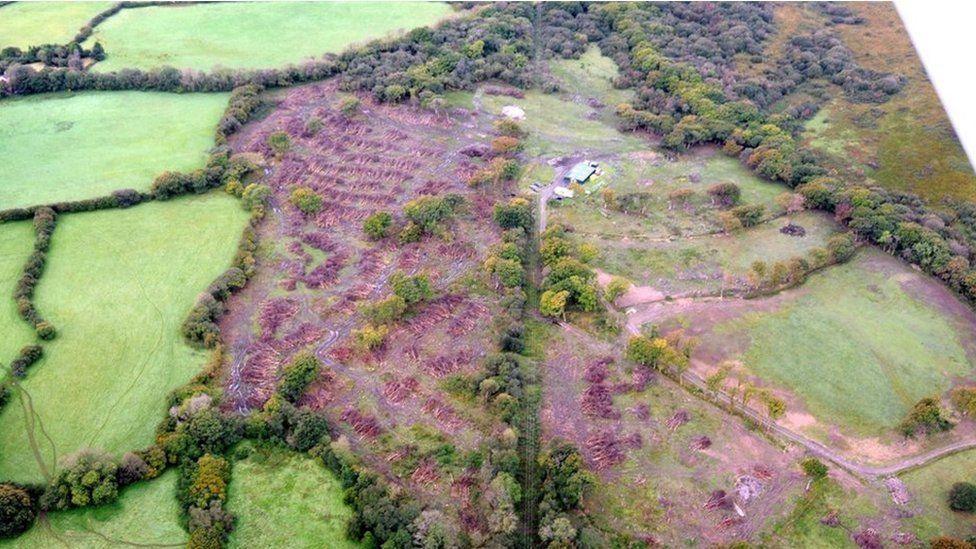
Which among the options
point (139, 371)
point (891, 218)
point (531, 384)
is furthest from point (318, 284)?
point (891, 218)

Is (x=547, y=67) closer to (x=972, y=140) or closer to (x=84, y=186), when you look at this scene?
(x=84, y=186)

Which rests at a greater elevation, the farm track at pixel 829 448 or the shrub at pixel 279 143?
the shrub at pixel 279 143

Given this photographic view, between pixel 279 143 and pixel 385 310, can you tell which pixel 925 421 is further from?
pixel 279 143

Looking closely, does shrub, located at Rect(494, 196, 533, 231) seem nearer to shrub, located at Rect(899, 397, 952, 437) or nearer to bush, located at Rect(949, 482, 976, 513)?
shrub, located at Rect(899, 397, 952, 437)

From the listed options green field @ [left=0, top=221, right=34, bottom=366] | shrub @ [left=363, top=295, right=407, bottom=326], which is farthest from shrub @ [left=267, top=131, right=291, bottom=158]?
shrub @ [left=363, top=295, right=407, bottom=326]

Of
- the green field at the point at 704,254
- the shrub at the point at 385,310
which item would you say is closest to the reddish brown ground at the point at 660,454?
the green field at the point at 704,254

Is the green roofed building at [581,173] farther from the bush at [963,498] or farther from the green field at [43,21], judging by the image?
the green field at [43,21]

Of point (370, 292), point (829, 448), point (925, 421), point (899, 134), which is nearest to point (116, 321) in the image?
point (370, 292)
